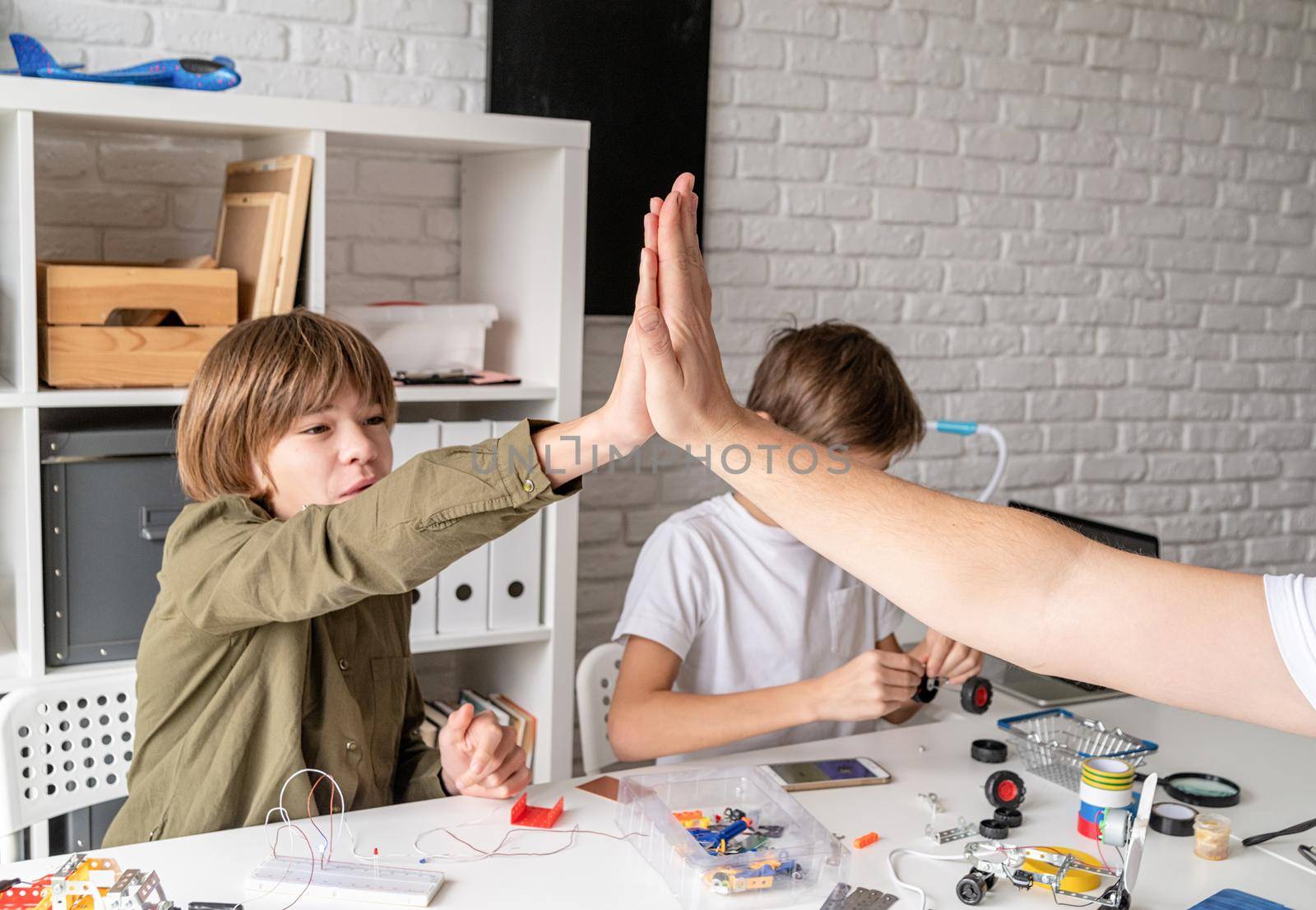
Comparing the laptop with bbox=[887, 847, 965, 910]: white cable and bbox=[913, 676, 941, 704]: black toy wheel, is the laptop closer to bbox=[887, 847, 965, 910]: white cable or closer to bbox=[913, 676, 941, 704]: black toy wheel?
bbox=[913, 676, 941, 704]: black toy wheel

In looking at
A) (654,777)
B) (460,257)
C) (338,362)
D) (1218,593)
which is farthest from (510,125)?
(1218,593)

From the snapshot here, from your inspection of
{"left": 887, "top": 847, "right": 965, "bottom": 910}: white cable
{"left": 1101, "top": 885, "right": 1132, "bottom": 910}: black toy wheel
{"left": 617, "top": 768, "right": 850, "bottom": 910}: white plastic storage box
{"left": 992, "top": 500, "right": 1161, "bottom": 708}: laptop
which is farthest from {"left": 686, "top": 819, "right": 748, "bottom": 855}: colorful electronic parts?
{"left": 992, "top": 500, "right": 1161, "bottom": 708}: laptop

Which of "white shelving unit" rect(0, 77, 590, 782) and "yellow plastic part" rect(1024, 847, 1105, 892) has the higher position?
"white shelving unit" rect(0, 77, 590, 782)

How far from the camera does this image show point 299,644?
4.92 feet

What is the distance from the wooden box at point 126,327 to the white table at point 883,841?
865mm

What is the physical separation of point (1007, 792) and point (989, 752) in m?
0.17

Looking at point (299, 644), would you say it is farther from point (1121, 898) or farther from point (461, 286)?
point (461, 286)

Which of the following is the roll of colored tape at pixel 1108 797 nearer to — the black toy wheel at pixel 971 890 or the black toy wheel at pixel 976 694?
the black toy wheel at pixel 971 890

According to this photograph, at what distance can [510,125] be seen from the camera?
7.17 feet

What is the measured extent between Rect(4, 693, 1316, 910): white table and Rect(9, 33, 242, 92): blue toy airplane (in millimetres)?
1161

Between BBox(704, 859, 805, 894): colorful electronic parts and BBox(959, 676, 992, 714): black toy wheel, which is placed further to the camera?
BBox(959, 676, 992, 714): black toy wheel

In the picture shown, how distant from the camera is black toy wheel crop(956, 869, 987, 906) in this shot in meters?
1.30

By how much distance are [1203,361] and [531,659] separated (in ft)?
7.20

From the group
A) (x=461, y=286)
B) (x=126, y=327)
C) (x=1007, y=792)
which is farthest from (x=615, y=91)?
(x=1007, y=792)
